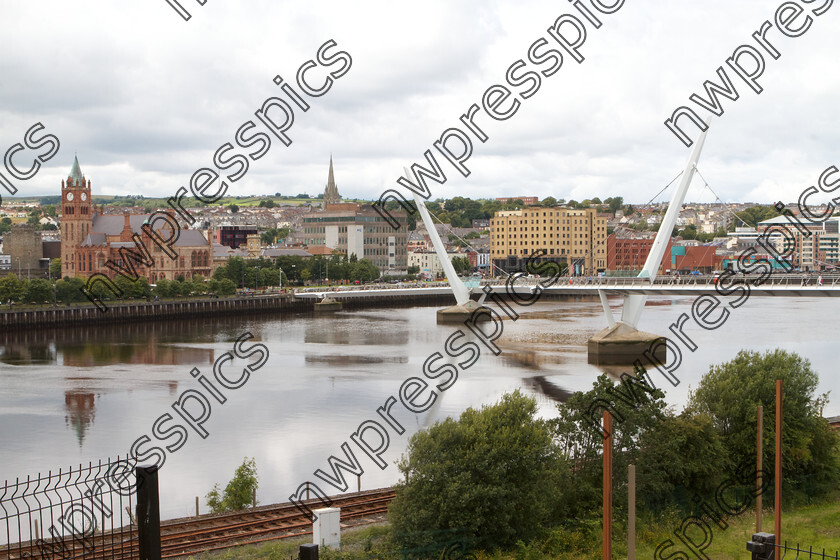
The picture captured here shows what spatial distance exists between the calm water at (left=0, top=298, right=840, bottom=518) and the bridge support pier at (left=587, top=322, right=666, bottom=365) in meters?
0.69

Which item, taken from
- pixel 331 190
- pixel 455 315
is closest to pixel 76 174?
pixel 455 315

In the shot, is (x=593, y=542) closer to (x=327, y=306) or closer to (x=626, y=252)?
(x=327, y=306)

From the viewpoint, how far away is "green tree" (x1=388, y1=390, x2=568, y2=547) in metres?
8.21

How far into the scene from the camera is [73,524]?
6.49 m

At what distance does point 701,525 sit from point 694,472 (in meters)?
0.99

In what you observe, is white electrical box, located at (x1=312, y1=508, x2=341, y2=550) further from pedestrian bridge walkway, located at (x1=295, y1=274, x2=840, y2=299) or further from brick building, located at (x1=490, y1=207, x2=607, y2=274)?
brick building, located at (x1=490, y1=207, x2=607, y2=274)

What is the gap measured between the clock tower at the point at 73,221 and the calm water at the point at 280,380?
67.7ft

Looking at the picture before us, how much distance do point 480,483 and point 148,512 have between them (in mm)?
4336

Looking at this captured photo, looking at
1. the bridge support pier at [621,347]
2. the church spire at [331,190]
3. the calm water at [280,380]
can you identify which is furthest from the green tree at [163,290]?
the church spire at [331,190]

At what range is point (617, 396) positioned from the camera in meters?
10.4

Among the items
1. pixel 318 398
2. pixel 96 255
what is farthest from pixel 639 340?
pixel 96 255

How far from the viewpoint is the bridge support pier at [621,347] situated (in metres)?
26.8

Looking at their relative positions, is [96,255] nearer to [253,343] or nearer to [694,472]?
[253,343]

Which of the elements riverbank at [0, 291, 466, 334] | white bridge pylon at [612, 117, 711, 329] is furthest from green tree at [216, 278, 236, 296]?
white bridge pylon at [612, 117, 711, 329]
